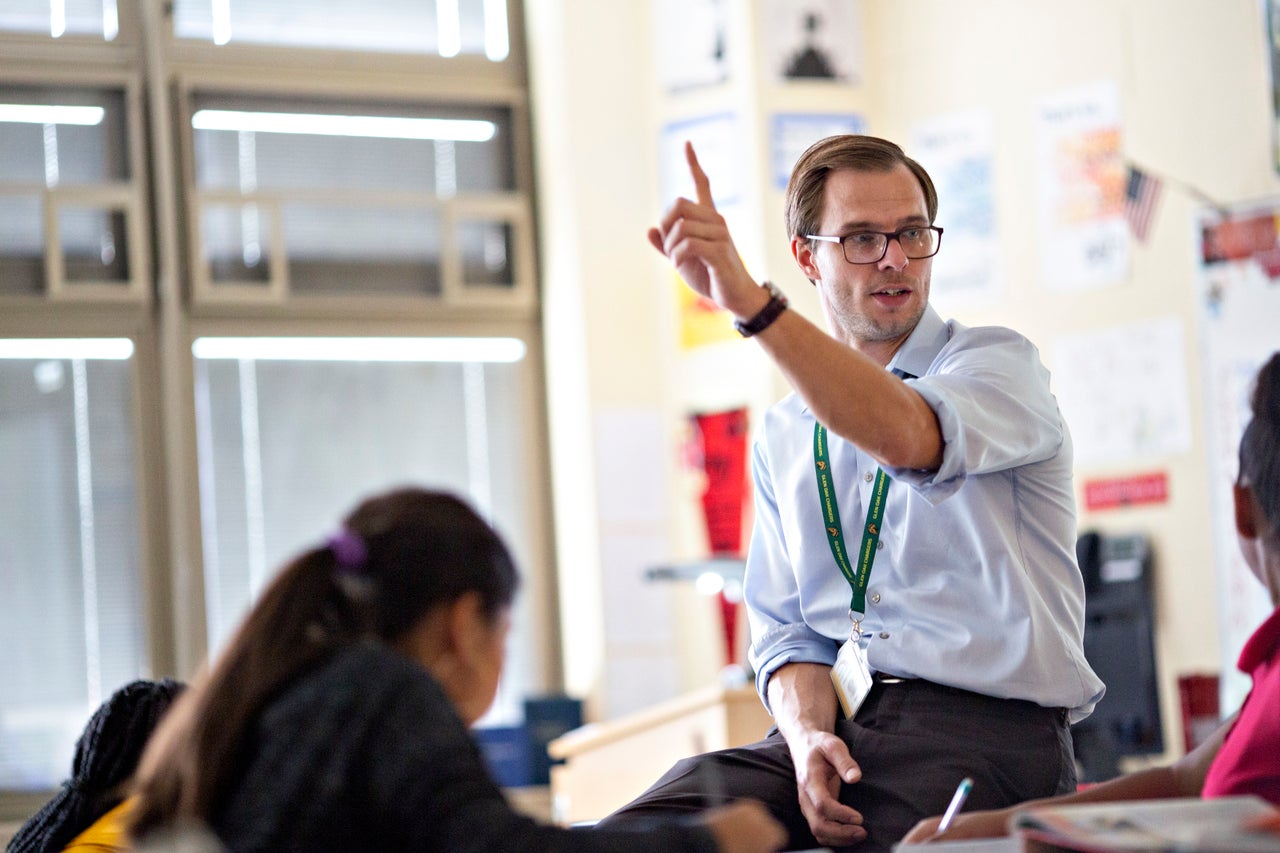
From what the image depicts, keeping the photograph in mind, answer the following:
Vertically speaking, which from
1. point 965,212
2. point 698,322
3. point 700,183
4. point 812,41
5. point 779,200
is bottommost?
point 700,183

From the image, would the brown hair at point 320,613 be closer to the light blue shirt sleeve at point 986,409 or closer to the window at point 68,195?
the light blue shirt sleeve at point 986,409

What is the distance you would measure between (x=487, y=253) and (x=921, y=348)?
4269 mm

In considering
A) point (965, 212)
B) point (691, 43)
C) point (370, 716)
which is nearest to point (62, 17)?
point (691, 43)

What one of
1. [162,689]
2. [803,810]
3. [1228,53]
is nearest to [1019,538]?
[803,810]

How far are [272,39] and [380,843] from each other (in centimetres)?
527

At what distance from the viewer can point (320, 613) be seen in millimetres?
1283

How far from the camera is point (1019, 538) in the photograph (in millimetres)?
1940

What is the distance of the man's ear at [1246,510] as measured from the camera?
1619mm

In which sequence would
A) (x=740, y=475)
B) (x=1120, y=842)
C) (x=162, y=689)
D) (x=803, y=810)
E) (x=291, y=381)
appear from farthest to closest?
(x=291, y=381) < (x=740, y=475) < (x=162, y=689) < (x=803, y=810) < (x=1120, y=842)

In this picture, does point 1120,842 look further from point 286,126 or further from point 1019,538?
point 286,126

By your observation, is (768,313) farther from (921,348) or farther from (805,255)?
(805,255)

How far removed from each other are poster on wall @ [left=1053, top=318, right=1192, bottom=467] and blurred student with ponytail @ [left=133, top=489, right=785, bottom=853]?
3.76 m

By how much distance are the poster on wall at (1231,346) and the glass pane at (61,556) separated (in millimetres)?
3782

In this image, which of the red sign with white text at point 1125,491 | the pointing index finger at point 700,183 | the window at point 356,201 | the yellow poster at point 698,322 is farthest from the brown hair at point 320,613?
the window at point 356,201
